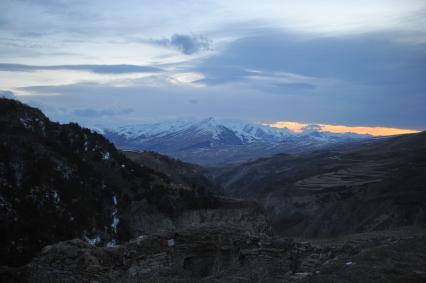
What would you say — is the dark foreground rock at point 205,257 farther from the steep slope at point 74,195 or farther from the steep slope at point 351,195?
the steep slope at point 351,195

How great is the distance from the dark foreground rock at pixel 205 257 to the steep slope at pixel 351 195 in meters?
49.6

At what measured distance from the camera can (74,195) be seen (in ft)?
147

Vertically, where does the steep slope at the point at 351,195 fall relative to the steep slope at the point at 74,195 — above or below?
below

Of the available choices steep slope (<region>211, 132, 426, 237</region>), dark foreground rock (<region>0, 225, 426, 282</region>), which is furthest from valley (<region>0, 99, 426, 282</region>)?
steep slope (<region>211, 132, 426, 237</region>)

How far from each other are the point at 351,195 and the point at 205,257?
2753 inches

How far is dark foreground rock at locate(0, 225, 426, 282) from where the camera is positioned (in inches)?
584

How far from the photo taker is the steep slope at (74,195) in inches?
1496

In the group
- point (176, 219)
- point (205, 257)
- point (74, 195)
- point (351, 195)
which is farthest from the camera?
point (351, 195)

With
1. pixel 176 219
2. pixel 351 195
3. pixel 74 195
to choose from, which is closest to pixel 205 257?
pixel 74 195

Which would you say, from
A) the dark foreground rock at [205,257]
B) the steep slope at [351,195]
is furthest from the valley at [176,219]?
the steep slope at [351,195]

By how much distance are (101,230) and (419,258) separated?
35359mm

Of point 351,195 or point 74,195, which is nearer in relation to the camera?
point 74,195

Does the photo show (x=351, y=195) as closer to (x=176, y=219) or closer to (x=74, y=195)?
(x=176, y=219)

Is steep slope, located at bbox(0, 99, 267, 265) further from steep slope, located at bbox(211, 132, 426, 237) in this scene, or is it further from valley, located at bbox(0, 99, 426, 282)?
steep slope, located at bbox(211, 132, 426, 237)
